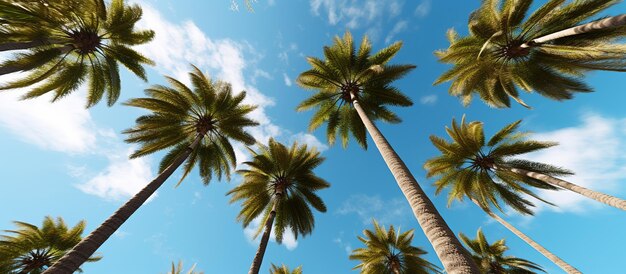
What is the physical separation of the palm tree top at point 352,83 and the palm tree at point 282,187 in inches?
113

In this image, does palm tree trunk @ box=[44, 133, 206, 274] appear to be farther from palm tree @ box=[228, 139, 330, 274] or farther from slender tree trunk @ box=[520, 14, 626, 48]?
slender tree trunk @ box=[520, 14, 626, 48]

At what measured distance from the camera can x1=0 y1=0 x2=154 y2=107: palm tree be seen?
1281 cm

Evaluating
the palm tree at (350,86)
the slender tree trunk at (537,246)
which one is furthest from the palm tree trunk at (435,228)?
the slender tree trunk at (537,246)

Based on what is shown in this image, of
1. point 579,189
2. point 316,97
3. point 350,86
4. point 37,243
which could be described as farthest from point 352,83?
point 37,243

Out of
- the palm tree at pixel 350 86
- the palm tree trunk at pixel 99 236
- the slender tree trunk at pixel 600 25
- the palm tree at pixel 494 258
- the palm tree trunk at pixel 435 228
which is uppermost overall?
the palm tree at pixel 350 86

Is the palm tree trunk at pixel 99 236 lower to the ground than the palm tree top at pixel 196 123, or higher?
lower

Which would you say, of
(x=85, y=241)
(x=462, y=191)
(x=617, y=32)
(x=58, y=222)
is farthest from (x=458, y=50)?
(x=58, y=222)

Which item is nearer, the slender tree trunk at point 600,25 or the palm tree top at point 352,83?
the slender tree trunk at point 600,25

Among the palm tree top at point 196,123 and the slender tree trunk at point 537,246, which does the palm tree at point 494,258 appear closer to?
the slender tree trunk at point 537,246

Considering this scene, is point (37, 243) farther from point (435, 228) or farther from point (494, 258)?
point (494, 258)

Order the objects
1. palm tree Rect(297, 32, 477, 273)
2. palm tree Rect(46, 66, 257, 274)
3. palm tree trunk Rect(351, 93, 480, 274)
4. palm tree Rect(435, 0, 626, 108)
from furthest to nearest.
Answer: palm tree Rect(297, 32, 477, 273) → palm tree Rect(46, 66, 257, 274) → palm tree Rect(435, 0, 626, 108) → palm tree trunk Rect(351, 93, 480, 274)

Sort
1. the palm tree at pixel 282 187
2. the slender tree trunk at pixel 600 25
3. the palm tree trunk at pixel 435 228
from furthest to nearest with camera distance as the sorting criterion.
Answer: the palm tree at pixel 282 187, the slender tree trunk at pixel 600 25, the palm tree trunk at pixel 435 228

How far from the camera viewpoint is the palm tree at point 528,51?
12.4m

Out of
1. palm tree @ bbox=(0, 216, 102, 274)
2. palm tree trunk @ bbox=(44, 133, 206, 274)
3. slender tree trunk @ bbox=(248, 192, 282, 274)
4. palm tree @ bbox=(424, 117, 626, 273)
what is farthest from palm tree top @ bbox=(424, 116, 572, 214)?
palm tree @ bbox=(0, 216, 102, 274)
